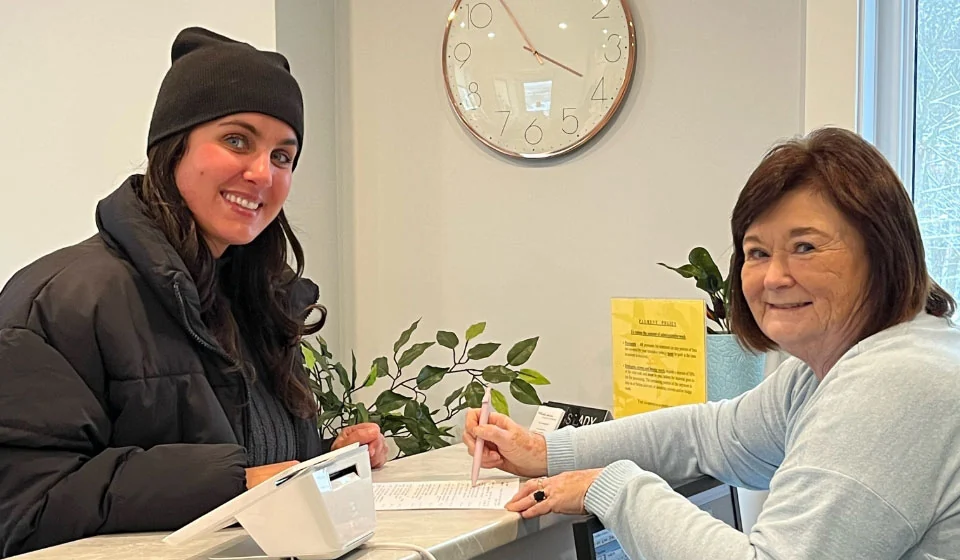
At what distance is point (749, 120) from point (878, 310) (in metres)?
1.08

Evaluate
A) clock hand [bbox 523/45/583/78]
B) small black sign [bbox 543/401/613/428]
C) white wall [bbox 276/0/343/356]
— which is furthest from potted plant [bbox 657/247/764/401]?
white wall [bbox 276/0/343/356]

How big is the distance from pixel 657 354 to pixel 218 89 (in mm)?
1010

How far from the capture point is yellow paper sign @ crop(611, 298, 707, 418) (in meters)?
1.83

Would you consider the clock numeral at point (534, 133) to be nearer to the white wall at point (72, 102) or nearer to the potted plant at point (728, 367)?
the potted plant at point (728, 367)

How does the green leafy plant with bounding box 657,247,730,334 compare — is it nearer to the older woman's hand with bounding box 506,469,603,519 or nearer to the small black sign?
the small black sign

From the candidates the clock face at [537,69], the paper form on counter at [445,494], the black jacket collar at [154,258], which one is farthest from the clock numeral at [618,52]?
the black jacket collar at [154,258]

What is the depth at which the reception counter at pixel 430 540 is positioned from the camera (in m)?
1.04

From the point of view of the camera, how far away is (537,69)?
7.92 feet

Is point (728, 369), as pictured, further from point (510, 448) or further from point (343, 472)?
point (343, 472)

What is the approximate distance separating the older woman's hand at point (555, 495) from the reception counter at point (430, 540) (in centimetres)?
2

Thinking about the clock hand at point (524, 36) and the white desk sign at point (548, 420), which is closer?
the white desk sign at point (548, 420)

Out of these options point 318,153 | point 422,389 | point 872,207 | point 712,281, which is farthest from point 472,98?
point 872,207

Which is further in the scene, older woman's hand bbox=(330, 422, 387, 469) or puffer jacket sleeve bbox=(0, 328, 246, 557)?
older woman's hand bbox=(330, 422, 387, 469)

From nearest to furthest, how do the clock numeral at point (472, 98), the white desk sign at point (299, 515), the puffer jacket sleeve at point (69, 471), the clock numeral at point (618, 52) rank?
the white desk sign at point (299, 515)
the puffer jacket sleeve at point (69, 471)
the clock numeral at point (618, 52)
the clock numeral at point (472, 98)
